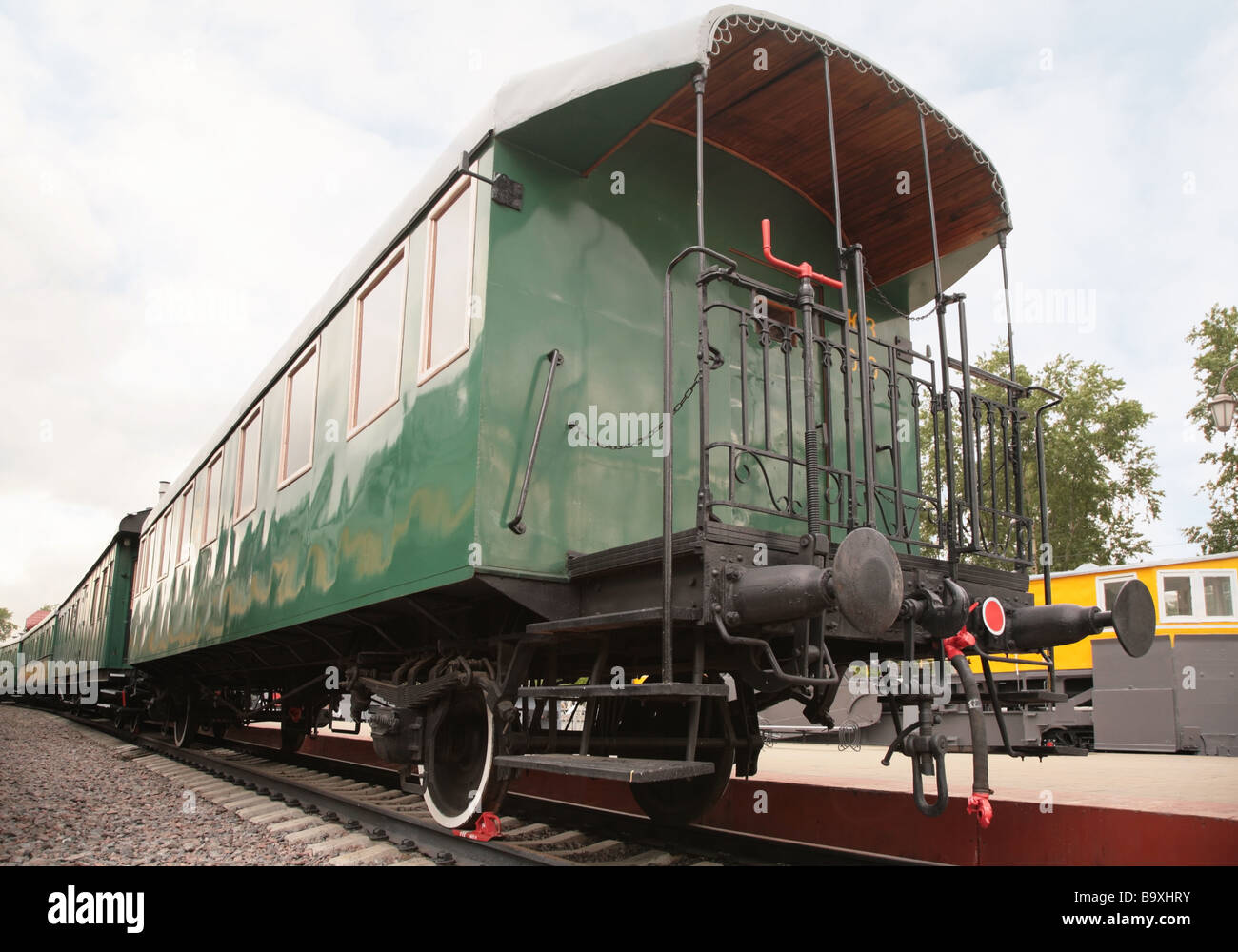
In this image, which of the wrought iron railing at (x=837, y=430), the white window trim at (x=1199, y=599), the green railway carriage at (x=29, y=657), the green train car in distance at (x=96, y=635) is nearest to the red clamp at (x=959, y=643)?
the wrought iron railing at (x=837, y=430)

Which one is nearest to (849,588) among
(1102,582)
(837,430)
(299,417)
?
(837,430)

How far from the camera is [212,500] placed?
32.7 feet

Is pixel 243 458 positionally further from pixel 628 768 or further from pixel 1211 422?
pixel 1211 422

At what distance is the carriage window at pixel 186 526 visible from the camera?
10930mm

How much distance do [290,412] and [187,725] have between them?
6.73 metres

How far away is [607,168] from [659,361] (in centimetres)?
103

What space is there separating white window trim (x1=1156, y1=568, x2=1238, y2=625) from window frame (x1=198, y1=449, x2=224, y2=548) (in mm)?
13682

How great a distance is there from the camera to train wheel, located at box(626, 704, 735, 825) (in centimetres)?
514

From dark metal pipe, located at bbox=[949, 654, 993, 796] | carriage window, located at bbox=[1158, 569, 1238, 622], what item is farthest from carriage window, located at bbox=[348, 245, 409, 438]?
carriage window, located at bbox=[1158, 569, 1238, 622]

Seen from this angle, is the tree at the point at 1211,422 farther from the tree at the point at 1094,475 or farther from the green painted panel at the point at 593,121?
the green painted panel at the point at 593,121

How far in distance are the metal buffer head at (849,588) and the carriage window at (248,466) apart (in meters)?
6.02
